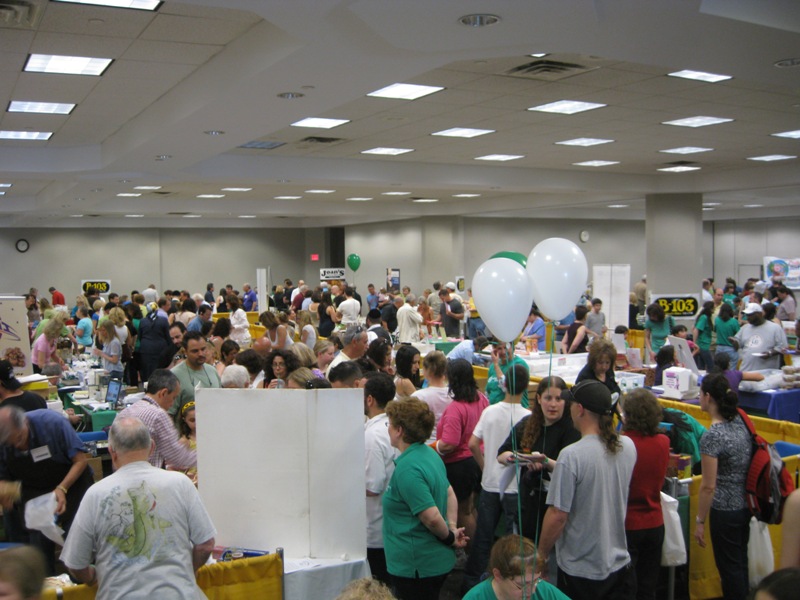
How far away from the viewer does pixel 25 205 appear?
16109mm

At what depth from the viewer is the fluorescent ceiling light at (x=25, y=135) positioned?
8.36 meters

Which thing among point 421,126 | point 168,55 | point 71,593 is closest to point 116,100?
point 168,55

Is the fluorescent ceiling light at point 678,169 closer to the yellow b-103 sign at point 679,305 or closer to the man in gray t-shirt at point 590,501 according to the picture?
the yellow b-103 sign at point 679,305

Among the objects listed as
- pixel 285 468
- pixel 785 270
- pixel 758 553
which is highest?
pixel 785 270

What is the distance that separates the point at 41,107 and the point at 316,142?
11.5 ft

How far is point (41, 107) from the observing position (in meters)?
7.03

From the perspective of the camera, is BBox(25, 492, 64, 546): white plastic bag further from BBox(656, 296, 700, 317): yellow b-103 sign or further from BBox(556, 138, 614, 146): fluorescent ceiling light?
BBox(656, 296, 700, 317): yellow b-103 sign

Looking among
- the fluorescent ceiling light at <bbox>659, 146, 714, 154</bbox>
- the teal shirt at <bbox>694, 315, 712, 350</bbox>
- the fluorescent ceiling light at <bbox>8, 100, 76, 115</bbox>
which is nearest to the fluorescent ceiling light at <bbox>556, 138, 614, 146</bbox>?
the fluorescent ceiling light at <bbox>659, 146, 714, 154</bbox>

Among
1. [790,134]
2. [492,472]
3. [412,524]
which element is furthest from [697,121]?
[412,524]

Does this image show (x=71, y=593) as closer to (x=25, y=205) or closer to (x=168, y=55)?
(x=168, y=55)

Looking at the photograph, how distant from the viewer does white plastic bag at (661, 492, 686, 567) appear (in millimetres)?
3799

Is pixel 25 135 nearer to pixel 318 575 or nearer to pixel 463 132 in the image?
pixel 463 132

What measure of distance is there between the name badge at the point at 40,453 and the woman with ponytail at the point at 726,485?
3430 millimetres

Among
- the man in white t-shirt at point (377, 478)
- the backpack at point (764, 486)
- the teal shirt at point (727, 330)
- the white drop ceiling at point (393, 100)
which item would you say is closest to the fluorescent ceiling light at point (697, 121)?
the white drop ceiling at point (393, 100)
